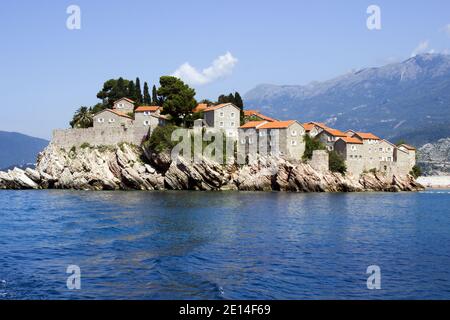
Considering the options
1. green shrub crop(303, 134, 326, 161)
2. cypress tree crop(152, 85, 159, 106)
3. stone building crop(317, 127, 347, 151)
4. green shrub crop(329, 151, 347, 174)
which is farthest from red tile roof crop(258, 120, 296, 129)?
cypress tree crop(152, 85, 159, 106)

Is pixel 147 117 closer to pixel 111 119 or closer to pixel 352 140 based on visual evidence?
pixel 111 119

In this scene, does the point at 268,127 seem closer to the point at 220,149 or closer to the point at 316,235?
the point at 220,149

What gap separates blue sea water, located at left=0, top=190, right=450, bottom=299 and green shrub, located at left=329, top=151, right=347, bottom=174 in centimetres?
2466

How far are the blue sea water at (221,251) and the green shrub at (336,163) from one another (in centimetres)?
2466

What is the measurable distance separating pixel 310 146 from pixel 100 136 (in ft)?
101

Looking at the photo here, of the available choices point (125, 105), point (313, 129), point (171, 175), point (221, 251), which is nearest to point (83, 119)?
point (125, 105)

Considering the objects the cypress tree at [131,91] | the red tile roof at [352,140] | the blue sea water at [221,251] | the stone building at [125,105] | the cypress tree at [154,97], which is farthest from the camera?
the cypress tree at [154,97]

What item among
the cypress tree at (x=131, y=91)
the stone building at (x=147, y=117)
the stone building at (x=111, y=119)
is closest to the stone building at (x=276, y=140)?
the stone building at (x=147, y=117)

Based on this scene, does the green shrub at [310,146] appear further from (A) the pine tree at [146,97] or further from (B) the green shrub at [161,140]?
(A) the pine tree at [146,97]

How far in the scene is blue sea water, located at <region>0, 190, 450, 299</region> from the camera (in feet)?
67.1

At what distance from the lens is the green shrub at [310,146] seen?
74.8 m

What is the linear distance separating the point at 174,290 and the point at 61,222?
21.2 m

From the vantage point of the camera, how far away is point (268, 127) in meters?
76.6
